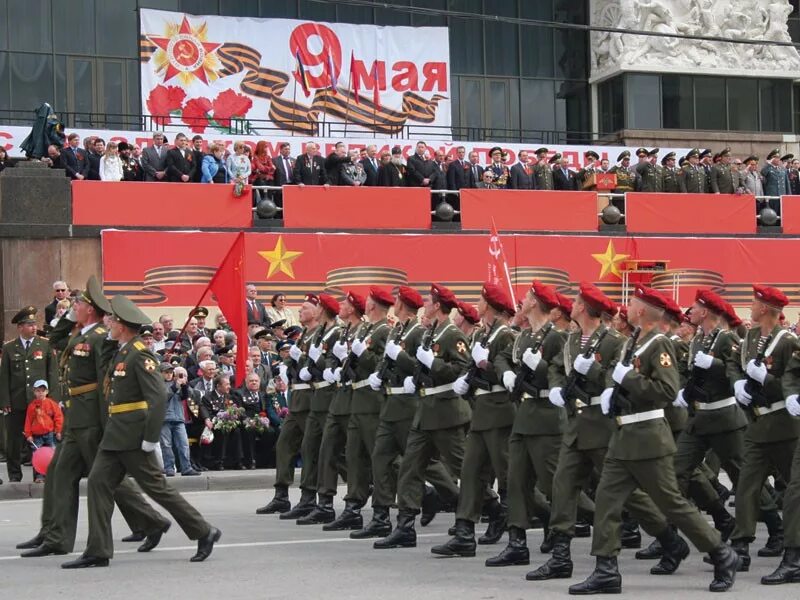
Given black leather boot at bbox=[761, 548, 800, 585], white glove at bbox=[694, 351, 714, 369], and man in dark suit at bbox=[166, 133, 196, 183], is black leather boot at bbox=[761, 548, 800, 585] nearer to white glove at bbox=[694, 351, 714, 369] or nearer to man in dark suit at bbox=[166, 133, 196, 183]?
white glove at bbox=[694, 351, 714, 369]

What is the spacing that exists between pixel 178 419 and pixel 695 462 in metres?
7.44

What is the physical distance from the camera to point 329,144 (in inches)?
1098

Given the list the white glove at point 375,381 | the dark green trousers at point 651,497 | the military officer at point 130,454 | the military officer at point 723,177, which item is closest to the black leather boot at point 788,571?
the dark green trousers at point 651,497

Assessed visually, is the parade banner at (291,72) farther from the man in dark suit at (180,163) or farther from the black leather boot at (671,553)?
the black leather boot at (671,553)

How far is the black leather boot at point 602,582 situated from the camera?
30.3ft

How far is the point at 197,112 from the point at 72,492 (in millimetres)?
20063

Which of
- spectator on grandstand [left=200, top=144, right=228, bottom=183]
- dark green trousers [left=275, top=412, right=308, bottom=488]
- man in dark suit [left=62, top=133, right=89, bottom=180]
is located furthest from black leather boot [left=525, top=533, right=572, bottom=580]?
→ spectator on grandstand [left=200, top=144, right=228, bottom=183]

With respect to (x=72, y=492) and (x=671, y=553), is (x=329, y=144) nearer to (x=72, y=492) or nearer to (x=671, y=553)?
(x=72, y=492)

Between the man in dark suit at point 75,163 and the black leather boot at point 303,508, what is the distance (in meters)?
10.1

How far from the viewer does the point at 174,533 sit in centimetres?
1245

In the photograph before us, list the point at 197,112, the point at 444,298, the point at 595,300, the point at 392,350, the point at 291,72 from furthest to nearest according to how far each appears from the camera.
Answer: the point at 291,72 → the point at 197,112 → the point at 392,350 → the point at 444,298 → the point at 595,300

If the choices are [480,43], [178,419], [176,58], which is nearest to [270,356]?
[178,419]

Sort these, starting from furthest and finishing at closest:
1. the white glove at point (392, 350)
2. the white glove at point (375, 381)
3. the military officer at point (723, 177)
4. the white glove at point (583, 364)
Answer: the military officer at point (723, 177) < the white glove at point (375, 381) < the white glove at point (392, 350) < the white glove at point (583, 364)

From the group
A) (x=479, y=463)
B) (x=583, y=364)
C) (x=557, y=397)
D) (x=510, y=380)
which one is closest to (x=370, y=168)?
(x=479, y=463)
